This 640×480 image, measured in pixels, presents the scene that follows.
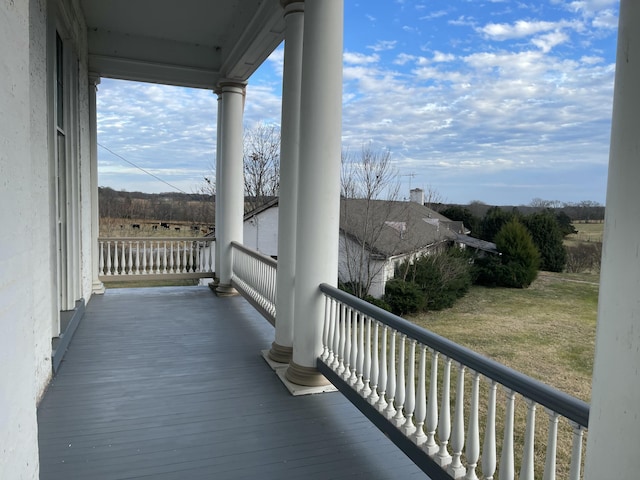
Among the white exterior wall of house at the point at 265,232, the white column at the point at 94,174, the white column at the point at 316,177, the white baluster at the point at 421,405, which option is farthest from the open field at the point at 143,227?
the white baluster at the point at 421,405

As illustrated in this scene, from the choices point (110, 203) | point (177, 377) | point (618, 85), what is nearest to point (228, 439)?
point (177, 377)

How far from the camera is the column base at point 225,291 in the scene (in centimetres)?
761

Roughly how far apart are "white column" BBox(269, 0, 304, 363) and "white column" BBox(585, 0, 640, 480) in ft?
9.90

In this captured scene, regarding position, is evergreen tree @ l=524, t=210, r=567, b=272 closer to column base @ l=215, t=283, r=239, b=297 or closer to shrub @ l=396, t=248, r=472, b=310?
shrub @ l=396, t=248, r=472, b=310

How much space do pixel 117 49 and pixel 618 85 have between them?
25.1 feet

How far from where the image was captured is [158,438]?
2.87m

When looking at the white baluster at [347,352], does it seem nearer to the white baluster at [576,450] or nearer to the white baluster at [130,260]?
the white baluster at [576,450]

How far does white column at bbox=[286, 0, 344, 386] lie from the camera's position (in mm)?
3463

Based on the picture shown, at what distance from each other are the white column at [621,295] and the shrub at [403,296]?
1230 cm

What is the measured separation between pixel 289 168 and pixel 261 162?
1621 cm

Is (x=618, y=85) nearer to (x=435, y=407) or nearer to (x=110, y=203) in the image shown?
(x=435, y=407)

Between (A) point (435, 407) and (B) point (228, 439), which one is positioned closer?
(A) point (435, 407)

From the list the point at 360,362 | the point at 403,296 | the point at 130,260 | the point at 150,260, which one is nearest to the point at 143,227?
the point at 150,260

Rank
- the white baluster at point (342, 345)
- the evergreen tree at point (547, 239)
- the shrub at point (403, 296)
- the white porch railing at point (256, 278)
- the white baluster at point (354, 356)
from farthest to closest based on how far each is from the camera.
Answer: the evergreen tree at point (547, 239), the shrub at point (403, 296), the white porch railing at point (256, 278), the white baluster at point (342, 345), the white baluster at point (354, 356)
